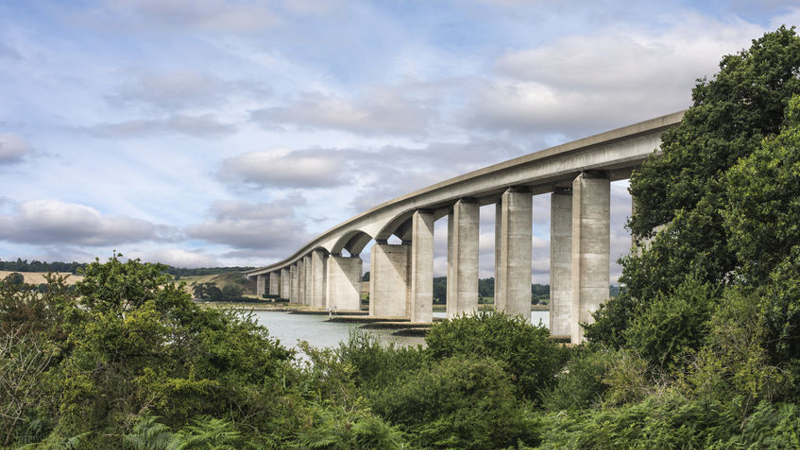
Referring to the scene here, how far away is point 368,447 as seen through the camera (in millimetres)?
13188

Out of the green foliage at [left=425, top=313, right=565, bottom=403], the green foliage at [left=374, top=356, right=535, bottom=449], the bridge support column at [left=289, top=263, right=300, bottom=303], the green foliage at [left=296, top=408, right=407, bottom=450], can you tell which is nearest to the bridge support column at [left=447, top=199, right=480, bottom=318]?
the green foliage at [left=425, top=313, right=565, bottom=403]

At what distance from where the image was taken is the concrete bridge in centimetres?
4291

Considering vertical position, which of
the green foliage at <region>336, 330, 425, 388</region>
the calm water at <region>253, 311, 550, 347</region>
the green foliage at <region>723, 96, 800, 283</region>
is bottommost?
the calm water at <region>253, 311, 550, 347</region>

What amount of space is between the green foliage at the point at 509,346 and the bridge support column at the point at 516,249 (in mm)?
30302

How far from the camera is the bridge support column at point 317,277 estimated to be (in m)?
133

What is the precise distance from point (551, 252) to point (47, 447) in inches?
1677

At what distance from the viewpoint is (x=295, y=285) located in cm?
16525

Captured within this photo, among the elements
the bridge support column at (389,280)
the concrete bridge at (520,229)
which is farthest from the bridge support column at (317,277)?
the bridge support column at (389,280)

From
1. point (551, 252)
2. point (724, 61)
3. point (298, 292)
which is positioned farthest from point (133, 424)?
point (298, 292)

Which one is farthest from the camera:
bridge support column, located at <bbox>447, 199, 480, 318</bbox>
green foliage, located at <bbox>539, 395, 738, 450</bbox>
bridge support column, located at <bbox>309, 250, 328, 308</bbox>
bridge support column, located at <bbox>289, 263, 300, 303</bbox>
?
bridge support column, located at <bbox>289, 263, 300, 303</bbox>

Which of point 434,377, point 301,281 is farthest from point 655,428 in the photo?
point 301,281

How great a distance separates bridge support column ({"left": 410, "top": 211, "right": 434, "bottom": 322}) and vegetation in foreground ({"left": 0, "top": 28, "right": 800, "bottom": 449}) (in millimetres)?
54094

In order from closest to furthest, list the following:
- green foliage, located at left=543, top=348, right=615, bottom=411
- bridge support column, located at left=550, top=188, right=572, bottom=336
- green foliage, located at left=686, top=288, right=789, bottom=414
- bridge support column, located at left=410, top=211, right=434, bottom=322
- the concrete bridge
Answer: green foliage, located at left=686, top=288, right=789, bottom=414, green foliage, located at left=543, top=348, right=615, bottom=411, the concrete bridge, bridge support column, located at left=550, top=188, right=572, bottom=336, bridge support column, located at left=410, top=211, right=434, bottom=322

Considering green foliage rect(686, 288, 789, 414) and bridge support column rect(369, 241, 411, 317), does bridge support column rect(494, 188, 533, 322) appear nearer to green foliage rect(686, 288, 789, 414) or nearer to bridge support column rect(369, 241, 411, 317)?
green foliage rect(686, 288, 789, 414)
